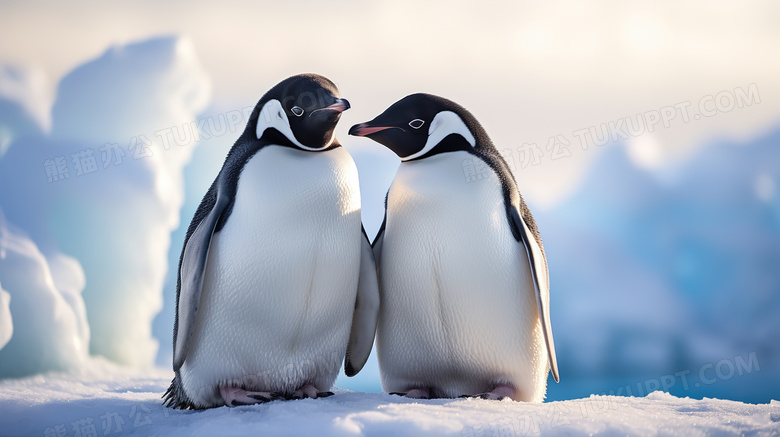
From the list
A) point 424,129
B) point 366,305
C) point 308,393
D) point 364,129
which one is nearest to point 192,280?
point 308,393

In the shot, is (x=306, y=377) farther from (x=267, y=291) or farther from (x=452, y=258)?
(x=452, y=258)

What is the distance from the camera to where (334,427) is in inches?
58.2

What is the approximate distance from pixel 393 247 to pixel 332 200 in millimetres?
308

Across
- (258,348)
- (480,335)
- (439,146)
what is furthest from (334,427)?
(439,146)

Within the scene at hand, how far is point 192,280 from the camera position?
181cm

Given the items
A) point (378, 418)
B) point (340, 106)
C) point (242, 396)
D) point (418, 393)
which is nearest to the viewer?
point (378, 418)

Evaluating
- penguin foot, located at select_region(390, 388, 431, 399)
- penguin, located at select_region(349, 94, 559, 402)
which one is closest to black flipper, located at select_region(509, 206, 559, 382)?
penguin, located at select_region(349, 94, 559, 402)

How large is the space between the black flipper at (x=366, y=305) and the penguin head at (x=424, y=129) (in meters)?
0.36

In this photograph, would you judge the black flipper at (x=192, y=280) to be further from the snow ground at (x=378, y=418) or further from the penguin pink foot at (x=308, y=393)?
the penguin pink foot at (x=308, y=393)

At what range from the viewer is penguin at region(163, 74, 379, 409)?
6.04 feet

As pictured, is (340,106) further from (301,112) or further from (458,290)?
(458,290)

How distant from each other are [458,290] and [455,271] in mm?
61

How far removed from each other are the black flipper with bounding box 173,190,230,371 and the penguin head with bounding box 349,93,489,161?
0.59 m

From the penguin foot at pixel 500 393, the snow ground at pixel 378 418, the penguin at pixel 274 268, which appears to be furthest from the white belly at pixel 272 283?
the penguin foot at pixel 500 393
